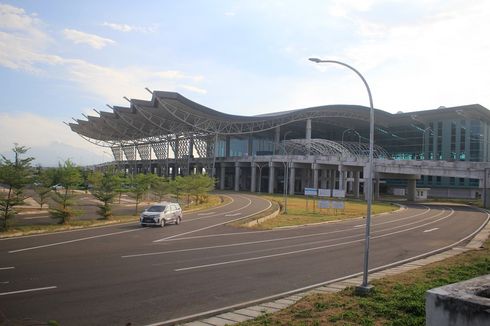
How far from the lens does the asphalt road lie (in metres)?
11.0

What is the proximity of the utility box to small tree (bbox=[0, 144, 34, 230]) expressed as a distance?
24.3 meters

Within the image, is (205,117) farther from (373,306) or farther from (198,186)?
(373,306)

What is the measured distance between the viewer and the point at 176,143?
128 metres

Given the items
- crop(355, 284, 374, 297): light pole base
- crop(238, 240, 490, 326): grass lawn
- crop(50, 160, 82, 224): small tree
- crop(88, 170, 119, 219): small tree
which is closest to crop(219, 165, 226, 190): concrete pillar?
crop(88, 170, 119, 219): small tree

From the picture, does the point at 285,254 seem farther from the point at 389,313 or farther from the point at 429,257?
the point at 389,313

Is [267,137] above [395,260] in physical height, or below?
above

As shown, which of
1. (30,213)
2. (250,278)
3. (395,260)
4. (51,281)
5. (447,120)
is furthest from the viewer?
(447,120)

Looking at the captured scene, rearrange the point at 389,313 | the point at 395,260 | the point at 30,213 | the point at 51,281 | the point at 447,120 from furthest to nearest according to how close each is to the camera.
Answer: the point at 447,120
the point at 30,213
the point at 395,260
the point at 51,281
the point at 389,313

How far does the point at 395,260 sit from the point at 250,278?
769cm

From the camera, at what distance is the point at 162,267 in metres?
16.7

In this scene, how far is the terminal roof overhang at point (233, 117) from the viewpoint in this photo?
99.9 metres

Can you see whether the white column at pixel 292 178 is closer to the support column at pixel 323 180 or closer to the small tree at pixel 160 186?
the support column at pixel 323 180

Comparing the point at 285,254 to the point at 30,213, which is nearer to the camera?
the point at 285,254

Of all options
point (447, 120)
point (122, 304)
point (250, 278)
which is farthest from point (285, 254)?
point (447, 120)
